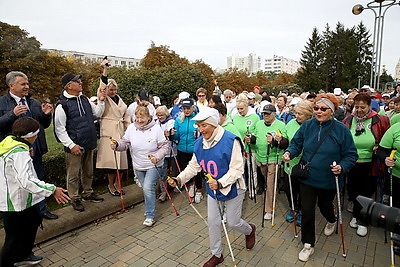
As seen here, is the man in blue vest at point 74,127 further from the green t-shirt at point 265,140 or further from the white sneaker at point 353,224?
the white sneaker at point 353,224

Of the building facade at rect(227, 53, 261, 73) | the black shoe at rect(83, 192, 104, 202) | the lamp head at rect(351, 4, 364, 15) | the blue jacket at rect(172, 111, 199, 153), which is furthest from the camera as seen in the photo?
the building facade at rect(227, 53, 261, 73)

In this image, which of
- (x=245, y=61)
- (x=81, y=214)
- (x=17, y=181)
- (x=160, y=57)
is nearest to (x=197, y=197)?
(x=81, y=214)

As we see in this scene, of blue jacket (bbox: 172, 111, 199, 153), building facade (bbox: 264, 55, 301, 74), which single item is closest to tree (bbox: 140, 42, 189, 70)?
blue jacket (bbox: 172, 111, 199, 153)

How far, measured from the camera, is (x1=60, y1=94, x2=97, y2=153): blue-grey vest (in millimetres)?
4789

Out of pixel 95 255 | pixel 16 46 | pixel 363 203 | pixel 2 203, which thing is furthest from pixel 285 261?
pixel 16 46

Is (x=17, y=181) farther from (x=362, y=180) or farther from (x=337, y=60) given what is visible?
(x=337, y=60)

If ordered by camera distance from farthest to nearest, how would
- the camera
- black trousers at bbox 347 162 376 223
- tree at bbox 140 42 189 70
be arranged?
tree at bbox 140 42 189 70 → black trousers at bbox 347 162 376 223 → the camera

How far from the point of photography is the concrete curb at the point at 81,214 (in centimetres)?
433

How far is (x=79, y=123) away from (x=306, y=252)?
14.1 ft

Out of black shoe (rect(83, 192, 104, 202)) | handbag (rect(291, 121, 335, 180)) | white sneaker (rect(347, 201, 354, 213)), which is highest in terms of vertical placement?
handbag (rect(291, 121, 335, 180))

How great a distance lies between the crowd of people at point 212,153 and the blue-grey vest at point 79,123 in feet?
0.06

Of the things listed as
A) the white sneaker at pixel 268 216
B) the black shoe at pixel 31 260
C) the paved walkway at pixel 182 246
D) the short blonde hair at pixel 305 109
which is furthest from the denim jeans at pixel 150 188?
the short blonde hair at pixel 305 109

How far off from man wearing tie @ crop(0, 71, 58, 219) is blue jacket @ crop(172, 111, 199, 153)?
2475mm

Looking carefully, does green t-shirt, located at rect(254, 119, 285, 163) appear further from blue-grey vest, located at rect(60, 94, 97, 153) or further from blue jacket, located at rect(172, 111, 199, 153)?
blue-grey vest, located at rect(60, 94, 97, 153)
